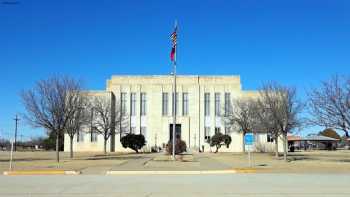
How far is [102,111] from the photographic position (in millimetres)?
64812

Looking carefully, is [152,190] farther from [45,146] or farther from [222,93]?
[45,146]

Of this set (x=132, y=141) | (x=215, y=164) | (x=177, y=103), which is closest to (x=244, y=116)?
(x=132, y=141)

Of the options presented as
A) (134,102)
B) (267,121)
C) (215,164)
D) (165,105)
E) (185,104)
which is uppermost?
(134,102)

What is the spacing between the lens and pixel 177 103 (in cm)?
8625

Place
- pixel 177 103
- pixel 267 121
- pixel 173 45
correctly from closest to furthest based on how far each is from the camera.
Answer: pixel 173 45
pixel 267 121
pixel 177 103

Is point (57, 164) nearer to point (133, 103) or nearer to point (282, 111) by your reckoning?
point (282, 111)

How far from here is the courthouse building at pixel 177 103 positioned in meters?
85.2

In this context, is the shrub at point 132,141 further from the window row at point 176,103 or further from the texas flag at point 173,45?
the texas flag at point 173,45

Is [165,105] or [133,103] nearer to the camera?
[165,105]

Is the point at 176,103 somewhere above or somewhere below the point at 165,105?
above

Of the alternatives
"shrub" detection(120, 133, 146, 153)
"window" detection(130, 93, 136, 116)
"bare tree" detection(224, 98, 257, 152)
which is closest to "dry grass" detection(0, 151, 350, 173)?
"bare tree" detection(224, 98, 257, 152)

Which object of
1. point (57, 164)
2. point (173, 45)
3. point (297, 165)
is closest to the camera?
point (297, 165)

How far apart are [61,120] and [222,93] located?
5083cm

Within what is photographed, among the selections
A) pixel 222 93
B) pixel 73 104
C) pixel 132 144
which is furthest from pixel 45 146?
pixel 73 104
